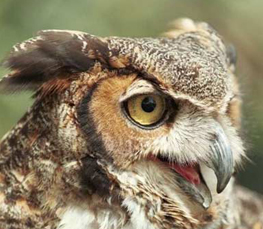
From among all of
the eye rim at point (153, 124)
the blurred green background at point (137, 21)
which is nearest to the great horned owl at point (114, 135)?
the eye rim at point (153, 124)

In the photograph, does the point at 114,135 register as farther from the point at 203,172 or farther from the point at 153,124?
the point at 203,172

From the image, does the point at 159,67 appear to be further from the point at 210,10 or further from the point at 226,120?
the point at 210,10

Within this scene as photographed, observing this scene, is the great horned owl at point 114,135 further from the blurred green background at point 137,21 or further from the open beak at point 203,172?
the blurred green background at point 137,21

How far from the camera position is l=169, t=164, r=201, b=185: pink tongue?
8.87 feet

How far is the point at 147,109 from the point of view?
2602mm

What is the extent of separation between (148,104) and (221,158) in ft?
0.90

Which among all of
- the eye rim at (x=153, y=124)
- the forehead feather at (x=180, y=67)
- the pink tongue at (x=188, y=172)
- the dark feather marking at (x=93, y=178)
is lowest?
the dark feather marking at (x=93, y=178)

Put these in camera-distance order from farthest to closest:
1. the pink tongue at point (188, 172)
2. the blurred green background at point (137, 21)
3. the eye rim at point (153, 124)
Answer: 1. the blurred green background at point (137, 21)
2. the pink tongue at point (188, 172)
3. the eye rim at point (153, 124)

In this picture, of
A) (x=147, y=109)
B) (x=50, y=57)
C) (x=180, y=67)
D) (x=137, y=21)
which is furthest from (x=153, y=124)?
(x=137, y=21)

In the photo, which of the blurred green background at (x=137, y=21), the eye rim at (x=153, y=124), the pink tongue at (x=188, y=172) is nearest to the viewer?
the eye rim at (x=153, y=124)

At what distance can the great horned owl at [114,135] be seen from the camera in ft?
8.50

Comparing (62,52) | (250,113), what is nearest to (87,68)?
(62,52)

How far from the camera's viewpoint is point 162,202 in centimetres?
272

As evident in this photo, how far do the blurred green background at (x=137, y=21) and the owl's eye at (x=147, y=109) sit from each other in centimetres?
158
